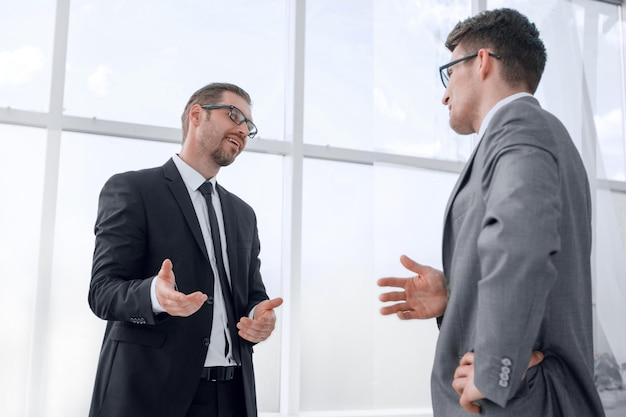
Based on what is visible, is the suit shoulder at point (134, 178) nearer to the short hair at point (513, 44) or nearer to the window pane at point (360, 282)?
the short hair at point (513, 44)

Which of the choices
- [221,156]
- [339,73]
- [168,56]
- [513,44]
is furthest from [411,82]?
[513,44]

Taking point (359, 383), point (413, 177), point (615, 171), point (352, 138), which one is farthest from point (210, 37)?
point (615, 171)

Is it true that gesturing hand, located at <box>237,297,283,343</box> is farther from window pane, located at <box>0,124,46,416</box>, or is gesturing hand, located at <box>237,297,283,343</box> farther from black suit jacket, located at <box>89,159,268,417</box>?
window pane, located at <box>0,124,46,416</box>

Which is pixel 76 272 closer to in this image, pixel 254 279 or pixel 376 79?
pixel 254 279

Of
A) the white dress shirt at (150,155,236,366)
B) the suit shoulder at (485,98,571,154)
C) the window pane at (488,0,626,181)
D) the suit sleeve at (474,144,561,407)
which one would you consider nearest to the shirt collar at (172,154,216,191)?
the white dress shirt at (150,155,236,366)

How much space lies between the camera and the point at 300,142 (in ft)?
12.3

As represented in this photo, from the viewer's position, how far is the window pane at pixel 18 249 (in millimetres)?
2975

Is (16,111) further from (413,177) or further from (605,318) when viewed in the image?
(605,318)

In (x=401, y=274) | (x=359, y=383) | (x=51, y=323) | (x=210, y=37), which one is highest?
(x=210, y=37)

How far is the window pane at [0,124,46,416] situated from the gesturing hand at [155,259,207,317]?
1.68 meters

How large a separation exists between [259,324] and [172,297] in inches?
18.2

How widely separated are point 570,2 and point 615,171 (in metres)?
1.34

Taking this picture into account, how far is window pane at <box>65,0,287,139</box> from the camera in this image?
3322mm

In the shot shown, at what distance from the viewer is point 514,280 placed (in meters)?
1.07
